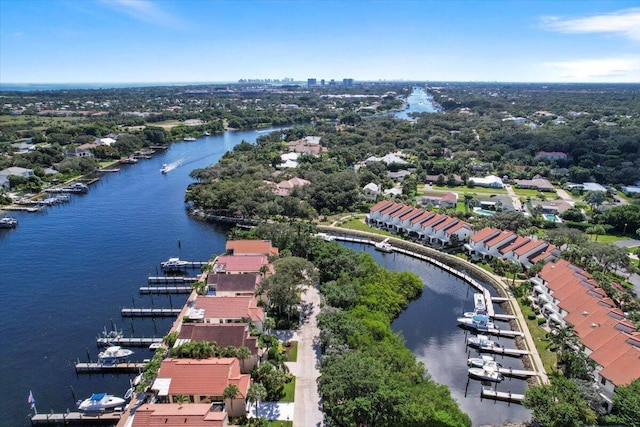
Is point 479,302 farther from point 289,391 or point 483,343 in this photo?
point 289,391

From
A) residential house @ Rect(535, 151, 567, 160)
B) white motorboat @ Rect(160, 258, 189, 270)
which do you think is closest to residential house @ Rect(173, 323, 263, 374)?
white motorboat @ Rect(160, 258, 189, 270)

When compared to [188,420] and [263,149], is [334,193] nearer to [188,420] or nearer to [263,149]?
[263,149]

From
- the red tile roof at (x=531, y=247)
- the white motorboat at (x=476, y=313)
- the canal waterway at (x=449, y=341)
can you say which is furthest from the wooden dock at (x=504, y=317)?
the red tile roof at (x=531, y=247)

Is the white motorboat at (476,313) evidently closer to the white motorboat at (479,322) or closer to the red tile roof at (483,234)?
the white motorboat at (479,322)

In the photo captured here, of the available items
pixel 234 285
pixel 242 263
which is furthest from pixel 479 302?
pixel 242 263

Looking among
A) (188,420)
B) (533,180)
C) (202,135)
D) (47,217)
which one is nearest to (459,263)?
(188,420)

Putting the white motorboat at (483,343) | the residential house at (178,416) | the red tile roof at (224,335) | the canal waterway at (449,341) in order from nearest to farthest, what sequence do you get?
the residential house at (178,416) < the canal waterway at (449,341) < the red tile roof at (224,335) < the white motorboat at (483,343)

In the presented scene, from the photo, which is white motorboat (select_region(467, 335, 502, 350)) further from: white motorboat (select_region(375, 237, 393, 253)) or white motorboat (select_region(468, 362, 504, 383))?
white motorboat (select_region(375, 237, 393, 253))

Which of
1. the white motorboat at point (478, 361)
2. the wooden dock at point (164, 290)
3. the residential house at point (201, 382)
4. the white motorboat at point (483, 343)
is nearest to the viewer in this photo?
the residential house at point (201, 382)
